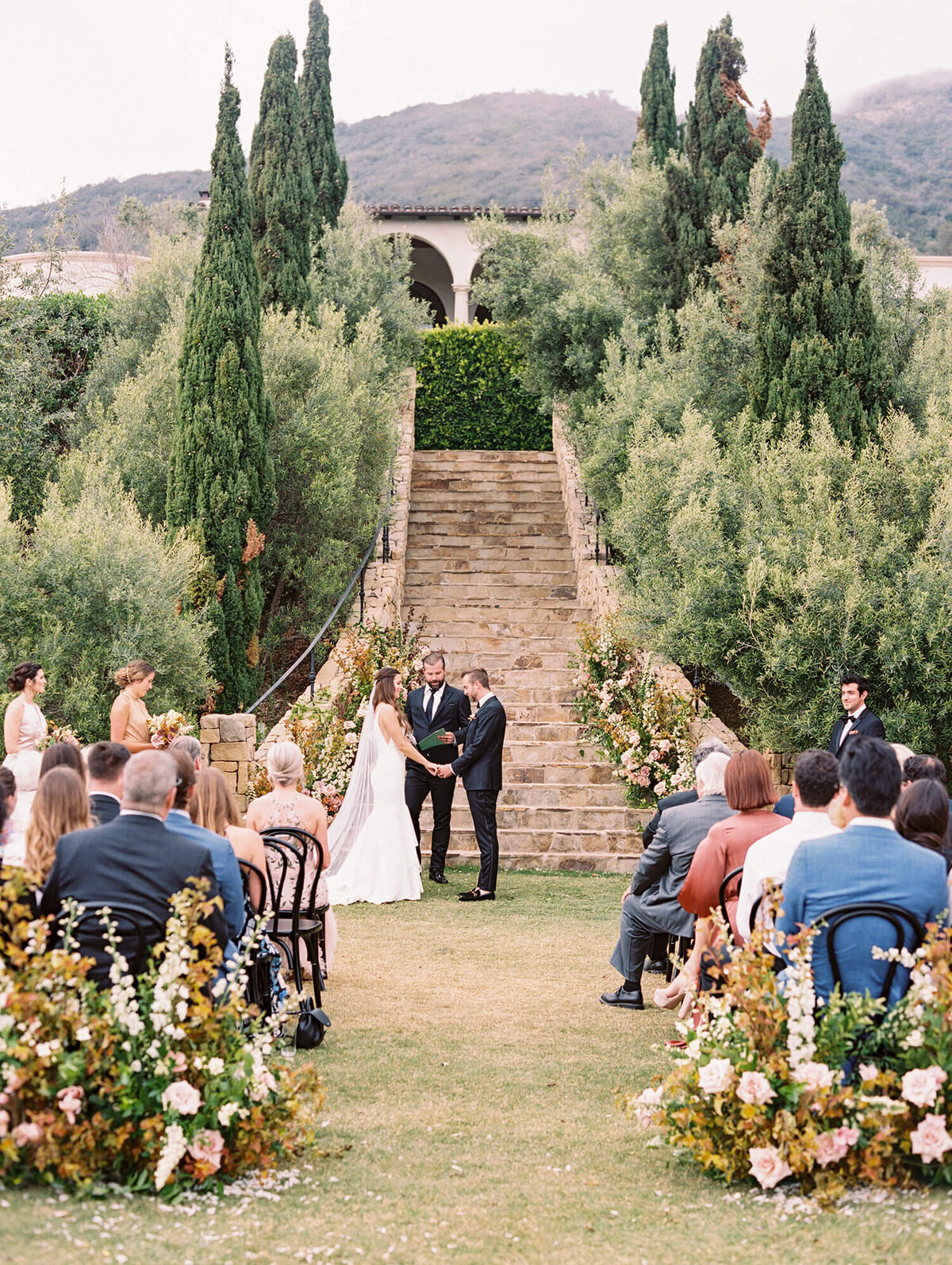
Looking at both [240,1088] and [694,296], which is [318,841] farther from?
[694,296]

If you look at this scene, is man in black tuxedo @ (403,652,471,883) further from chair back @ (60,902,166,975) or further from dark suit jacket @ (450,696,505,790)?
chair back @ (60,902,166,975)

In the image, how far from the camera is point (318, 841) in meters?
6.03

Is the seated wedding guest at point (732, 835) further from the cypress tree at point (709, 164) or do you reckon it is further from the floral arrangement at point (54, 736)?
the cypress tree at point (709, 164)

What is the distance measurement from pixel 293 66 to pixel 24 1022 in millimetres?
19752

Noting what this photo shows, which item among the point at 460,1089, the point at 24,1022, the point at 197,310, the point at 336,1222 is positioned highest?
the point at 197,310

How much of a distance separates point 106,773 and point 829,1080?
2.92 meters

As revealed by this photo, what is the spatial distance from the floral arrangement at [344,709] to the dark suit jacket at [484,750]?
0.98 meters

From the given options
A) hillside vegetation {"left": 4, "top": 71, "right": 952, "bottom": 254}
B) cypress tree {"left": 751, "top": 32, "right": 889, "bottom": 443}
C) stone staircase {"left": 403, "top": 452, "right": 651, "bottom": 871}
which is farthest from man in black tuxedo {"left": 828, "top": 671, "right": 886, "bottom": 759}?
hillside vegetation {"left": 4, "top": 71, "right": 952, "bottom": 254}

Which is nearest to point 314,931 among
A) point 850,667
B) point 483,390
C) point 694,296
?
point 850,667

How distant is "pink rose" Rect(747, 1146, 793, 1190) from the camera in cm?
377

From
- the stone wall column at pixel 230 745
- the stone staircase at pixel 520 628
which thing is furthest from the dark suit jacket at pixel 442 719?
the stone wall column at pixel 230 745

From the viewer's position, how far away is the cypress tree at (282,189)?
1858 cm

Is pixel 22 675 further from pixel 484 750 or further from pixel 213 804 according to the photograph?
pixel 213 804

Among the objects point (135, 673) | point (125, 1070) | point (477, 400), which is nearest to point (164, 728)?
point (135, 673)
